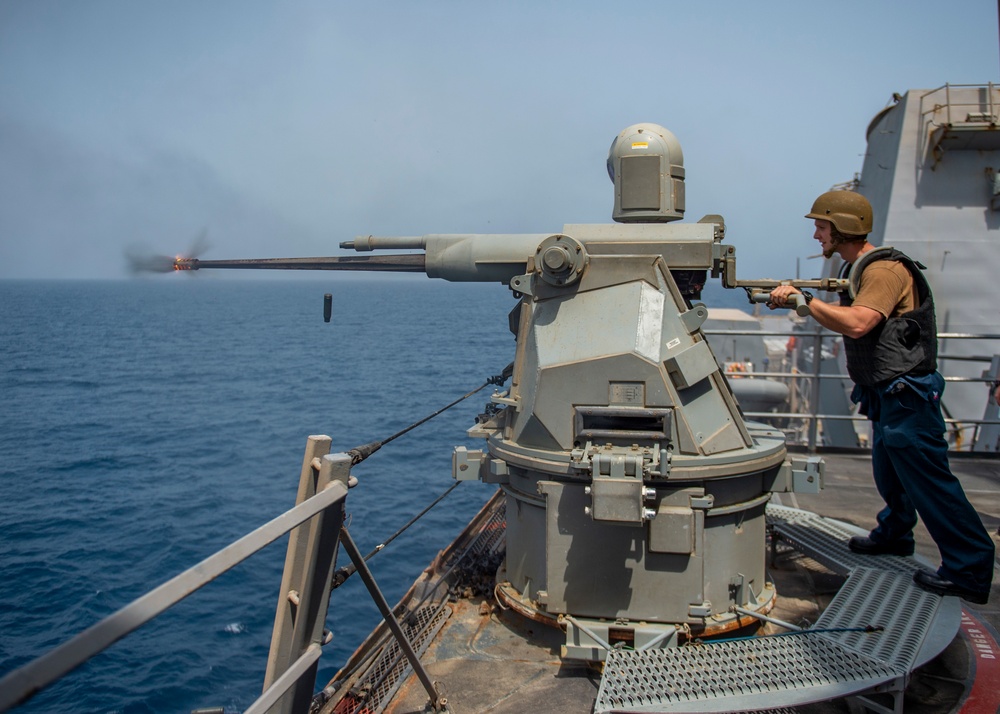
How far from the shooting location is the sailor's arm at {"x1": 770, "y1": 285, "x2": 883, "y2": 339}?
4.12 meters

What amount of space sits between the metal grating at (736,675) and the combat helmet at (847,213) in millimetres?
2131

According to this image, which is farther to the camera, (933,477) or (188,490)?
(188,490)

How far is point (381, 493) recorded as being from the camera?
1638 centimetres

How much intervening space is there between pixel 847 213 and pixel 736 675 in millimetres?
2494

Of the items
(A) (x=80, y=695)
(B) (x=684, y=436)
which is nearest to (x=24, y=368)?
(A) (x=80, y=695)

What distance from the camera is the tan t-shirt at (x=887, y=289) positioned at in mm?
4262

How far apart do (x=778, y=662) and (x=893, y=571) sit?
1438 mm

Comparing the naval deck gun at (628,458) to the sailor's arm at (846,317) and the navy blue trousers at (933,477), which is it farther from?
the navy blue trousers at (933,477)

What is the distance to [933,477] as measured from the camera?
4.31m

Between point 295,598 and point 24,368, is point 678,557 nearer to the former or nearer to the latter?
point 295,598

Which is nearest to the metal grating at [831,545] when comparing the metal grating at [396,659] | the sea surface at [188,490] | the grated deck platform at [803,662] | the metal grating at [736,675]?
the grated deck platform at [803,662]

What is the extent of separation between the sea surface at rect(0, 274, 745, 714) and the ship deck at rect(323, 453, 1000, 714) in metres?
5.01

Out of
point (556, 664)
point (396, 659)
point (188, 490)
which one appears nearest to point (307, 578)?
point (396, 659)

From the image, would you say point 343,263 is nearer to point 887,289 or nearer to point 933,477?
point 887,289
